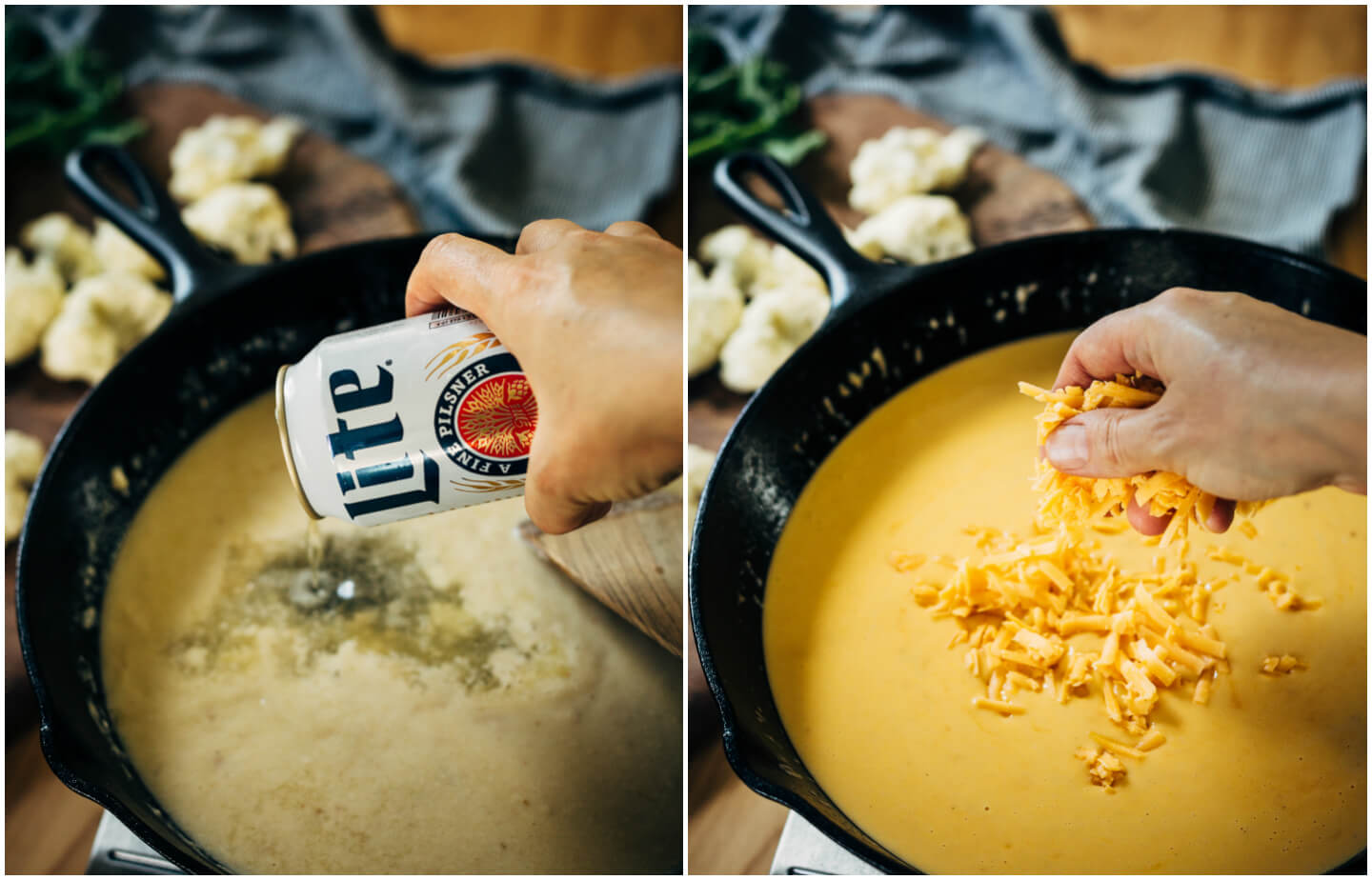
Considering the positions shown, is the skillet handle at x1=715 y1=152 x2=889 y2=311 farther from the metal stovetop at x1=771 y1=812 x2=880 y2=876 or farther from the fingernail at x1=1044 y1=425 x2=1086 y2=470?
the metal stovetop at x1=771 y1=812 x2=880 y2=876

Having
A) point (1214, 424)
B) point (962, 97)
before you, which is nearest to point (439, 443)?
point (1214, 424)

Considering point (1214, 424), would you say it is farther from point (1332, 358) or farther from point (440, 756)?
point (440, 756)

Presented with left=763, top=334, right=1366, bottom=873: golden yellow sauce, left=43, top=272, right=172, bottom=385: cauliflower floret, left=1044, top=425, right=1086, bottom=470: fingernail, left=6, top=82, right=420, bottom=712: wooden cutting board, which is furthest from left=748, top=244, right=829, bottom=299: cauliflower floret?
left=43, top=272, right=172, bottom=385: cauliflower floret

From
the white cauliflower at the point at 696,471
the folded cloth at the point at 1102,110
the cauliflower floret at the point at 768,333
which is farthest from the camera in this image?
the folded cloth at the point at 1102,110

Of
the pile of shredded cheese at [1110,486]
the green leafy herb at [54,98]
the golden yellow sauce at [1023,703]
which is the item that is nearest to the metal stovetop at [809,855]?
the golden yellow sauce at [1023,703]

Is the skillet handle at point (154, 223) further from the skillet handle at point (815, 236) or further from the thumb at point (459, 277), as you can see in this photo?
the skillet handle at point (815, 236)

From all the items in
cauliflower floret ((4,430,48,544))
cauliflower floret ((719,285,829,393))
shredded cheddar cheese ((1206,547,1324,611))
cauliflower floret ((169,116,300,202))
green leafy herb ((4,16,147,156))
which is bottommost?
cauliflower floret ((4,430,48,544))
